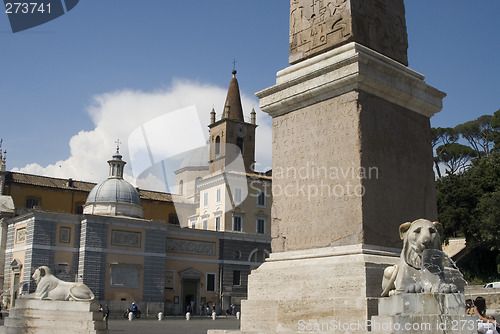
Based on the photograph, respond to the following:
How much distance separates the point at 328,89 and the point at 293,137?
76 cm

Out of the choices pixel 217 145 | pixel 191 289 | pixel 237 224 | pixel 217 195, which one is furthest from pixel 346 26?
pixel 217 145

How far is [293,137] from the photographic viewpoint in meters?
7.22

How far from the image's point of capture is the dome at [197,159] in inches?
2426

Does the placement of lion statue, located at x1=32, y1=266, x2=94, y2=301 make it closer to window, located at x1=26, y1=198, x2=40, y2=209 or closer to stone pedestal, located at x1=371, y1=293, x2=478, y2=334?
stone pedestal, located at x1=371, y1=293, x2=478, y2=334

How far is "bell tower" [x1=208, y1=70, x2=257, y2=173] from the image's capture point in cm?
5569

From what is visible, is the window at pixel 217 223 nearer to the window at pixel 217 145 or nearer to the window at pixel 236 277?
the window at pixel 236 277

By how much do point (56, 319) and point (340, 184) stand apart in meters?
7.87

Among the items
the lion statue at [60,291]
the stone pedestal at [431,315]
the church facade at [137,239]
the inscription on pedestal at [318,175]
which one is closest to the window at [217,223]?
the church facade at [137,239]

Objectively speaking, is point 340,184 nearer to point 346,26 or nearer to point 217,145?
point 346,26

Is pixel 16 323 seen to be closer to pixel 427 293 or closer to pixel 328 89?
pixel 328 89

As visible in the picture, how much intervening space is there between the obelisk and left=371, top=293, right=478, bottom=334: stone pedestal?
0.87 m

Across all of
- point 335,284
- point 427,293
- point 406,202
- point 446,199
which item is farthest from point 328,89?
point 446,199

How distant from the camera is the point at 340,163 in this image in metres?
6.57

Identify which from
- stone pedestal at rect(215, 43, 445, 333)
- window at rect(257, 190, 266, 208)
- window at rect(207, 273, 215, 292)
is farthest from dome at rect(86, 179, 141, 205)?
stone pedestal at rect(215, 43, 445, 333)
